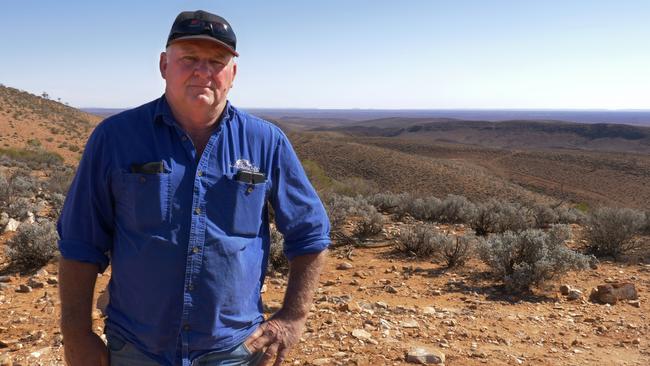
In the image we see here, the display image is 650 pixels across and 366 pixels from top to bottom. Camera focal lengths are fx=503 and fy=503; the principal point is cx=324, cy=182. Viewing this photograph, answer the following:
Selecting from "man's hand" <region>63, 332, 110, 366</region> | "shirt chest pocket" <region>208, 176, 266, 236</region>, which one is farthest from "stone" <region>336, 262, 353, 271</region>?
"man's hand" <region>63, 332, 110, 366</region>

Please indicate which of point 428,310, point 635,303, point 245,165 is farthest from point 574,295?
point 245,165

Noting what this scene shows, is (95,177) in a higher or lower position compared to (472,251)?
higher

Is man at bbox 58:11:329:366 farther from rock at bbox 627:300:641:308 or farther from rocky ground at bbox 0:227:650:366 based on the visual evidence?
rock at bbox 627:300:641:308

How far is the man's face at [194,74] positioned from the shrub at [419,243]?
242 inches

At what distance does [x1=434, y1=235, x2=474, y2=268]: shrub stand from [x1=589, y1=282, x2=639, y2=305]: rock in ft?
5.72

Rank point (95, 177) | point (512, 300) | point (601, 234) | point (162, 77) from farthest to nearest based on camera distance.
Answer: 1. point (601, 234)
2. point (512, 300)
3. point (162, 77)
4. point (95, 177)

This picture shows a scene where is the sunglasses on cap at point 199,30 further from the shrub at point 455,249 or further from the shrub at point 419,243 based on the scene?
the shrub at point 419,243

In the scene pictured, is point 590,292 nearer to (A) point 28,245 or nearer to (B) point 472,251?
(B) point 472,251

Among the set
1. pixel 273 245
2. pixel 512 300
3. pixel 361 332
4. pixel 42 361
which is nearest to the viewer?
pixel 42 361

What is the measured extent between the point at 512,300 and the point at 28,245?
6.01 m

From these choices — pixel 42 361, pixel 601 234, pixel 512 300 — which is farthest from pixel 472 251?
pixel 42 361

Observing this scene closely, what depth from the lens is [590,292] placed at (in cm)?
627

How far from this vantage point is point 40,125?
110 ft

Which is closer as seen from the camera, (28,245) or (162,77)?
(162,77)
